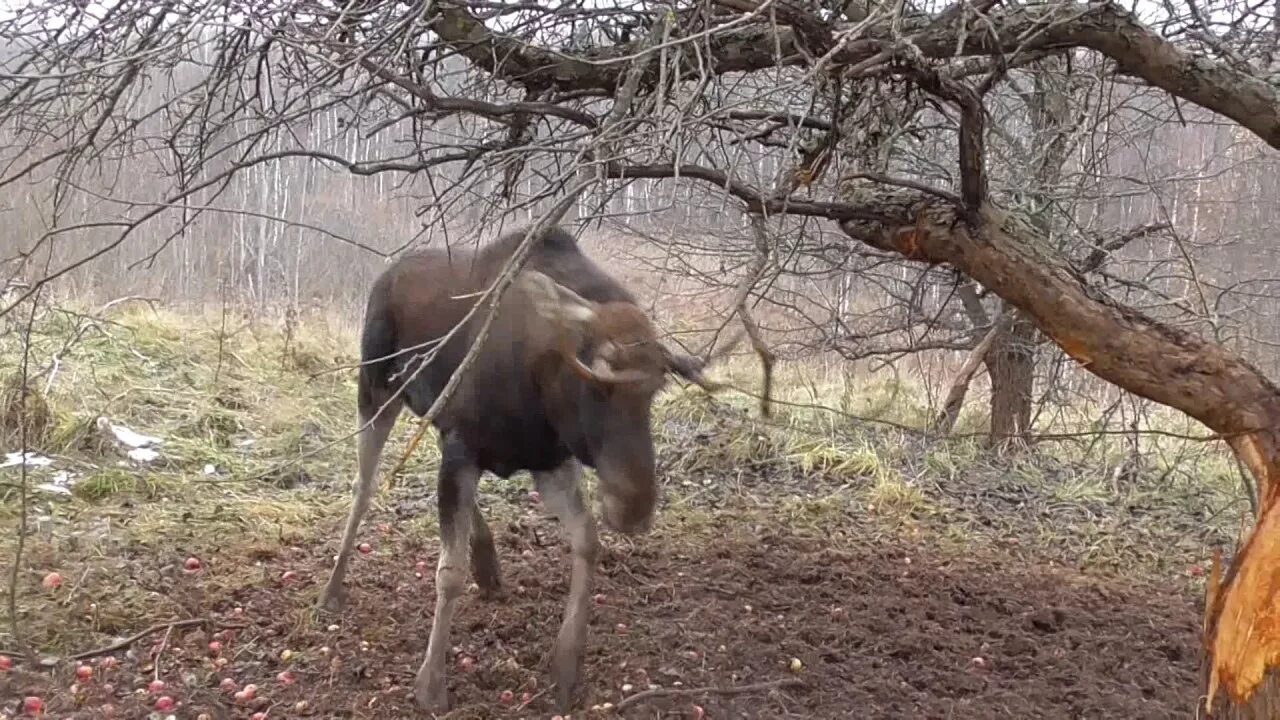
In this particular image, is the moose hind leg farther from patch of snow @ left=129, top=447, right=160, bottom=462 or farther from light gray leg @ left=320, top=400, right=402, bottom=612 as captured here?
patch of snow @ left=129, top=447, right=160, bottom=462

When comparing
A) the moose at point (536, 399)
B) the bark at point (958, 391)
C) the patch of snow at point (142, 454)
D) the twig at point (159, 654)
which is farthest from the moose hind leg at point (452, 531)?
Answer: the bark at point (958, 391)

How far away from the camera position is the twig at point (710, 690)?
4.32 m

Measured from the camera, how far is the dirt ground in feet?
14.6

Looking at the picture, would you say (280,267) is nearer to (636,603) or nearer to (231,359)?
(231,359)

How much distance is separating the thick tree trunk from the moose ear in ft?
3.65

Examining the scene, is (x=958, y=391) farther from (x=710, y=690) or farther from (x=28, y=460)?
(x=28, y=460)

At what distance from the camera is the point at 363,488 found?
5.73 meters

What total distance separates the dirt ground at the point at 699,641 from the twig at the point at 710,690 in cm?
2

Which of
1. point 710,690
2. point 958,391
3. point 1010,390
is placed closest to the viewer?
point 710,690

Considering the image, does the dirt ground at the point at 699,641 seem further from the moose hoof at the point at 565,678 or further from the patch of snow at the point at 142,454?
the patch of snow at the point at 142,454

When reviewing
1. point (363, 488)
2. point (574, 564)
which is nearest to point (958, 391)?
point (574, 564)

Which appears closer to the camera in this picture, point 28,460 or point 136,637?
point 136,637

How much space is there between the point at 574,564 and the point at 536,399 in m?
0.77

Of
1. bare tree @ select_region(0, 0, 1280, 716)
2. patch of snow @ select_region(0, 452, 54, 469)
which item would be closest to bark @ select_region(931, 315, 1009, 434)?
bare tree @ select_region(0, 0, 1280, 716)
